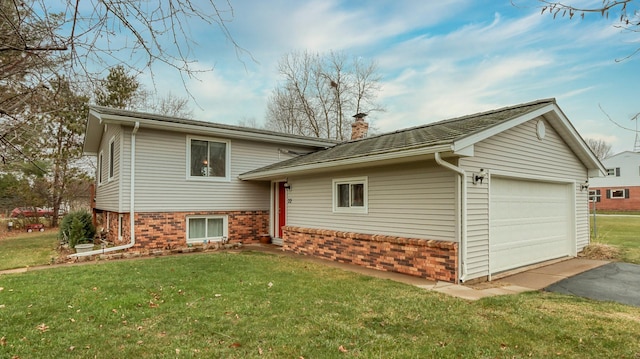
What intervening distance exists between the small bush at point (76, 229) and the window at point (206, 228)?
3.23m

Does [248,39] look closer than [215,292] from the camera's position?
Yes

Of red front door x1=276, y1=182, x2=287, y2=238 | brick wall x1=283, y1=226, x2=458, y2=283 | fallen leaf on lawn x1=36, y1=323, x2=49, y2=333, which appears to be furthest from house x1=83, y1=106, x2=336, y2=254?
fallen leaf on lawn x1=36, y1=323, x2=49, y2=333

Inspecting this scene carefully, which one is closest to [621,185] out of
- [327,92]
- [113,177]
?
[327,92]

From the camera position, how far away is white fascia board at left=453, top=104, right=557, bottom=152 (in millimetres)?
5789

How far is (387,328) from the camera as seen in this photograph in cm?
403

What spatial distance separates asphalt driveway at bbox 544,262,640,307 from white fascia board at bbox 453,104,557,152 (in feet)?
9.13

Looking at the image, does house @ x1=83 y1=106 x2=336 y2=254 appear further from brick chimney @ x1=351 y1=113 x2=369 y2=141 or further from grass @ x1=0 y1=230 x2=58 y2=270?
brick chimney @ x1=351 y1=113 x2=369 y2=141

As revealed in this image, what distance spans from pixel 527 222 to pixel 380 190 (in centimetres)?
342

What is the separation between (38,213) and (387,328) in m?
23.3

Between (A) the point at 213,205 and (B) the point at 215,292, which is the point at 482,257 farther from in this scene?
(A) the point at 213,205

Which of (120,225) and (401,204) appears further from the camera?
(120,225)

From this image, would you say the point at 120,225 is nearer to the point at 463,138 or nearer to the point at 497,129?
the point at 463,138

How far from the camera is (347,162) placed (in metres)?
7.69

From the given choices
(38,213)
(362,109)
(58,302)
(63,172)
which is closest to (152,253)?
(58,302)
